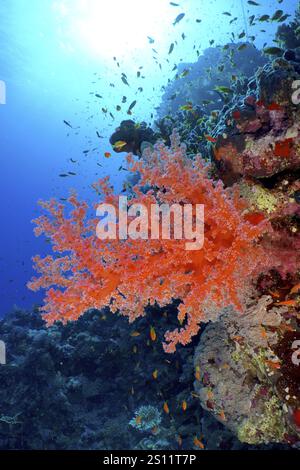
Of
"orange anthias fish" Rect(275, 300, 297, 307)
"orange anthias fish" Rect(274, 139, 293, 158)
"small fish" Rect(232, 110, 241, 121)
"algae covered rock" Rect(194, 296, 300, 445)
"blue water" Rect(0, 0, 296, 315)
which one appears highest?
"blue water" Rect(0, 0, 296, 315)

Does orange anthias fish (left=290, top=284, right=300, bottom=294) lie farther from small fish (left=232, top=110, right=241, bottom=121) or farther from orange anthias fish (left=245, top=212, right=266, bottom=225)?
small fish (left=232, top=110, right=241, bottom=121)

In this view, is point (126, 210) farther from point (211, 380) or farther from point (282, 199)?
point (211, 380)

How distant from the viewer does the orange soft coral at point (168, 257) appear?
2918 millimetres

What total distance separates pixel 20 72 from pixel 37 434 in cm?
4099

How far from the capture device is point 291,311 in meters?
3.23

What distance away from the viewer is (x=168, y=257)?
293 cm

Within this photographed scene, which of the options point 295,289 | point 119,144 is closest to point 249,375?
point 295,289

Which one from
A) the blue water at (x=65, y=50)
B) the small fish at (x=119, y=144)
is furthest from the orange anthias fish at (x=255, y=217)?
the blue water at (x=65, y=50)

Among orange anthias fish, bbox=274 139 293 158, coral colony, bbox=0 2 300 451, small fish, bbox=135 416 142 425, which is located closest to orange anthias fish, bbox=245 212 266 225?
coral colony, bbox=0 2 300 451

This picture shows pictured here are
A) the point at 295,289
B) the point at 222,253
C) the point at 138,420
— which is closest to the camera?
the point at 222,253

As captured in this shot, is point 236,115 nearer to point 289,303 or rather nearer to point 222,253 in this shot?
point 222,253

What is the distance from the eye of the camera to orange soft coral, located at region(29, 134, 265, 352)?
292 centimetres

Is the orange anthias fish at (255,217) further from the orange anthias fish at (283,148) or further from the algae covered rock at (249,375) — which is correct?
the algae covered rock at (249,375)

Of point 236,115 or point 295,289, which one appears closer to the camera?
point 295,289
